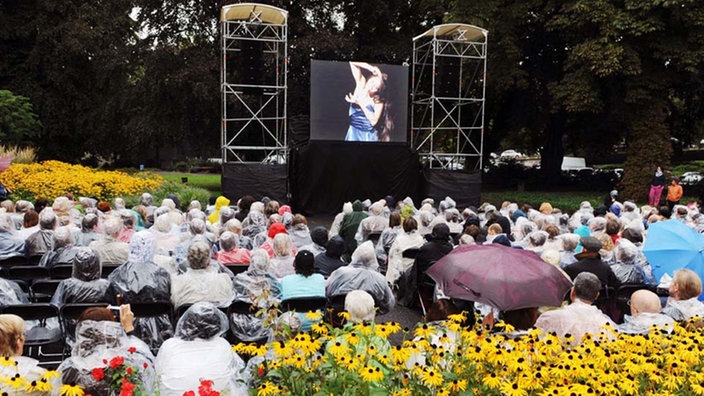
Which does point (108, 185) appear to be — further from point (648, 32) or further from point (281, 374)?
point (648, 32)

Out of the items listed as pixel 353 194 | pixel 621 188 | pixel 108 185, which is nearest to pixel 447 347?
pixel 108 185

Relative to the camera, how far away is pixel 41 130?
1053 inches

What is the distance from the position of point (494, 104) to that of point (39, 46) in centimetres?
1995

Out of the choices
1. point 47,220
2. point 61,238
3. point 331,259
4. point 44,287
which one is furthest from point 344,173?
point 44,287

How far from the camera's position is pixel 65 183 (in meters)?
14.2

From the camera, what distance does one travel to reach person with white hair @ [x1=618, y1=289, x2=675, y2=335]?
4473 mm

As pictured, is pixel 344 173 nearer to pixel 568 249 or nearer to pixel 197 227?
pixel 197 227

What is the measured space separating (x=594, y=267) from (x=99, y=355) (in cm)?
482

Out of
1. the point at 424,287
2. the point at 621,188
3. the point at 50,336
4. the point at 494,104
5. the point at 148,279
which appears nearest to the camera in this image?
the point at 50,336

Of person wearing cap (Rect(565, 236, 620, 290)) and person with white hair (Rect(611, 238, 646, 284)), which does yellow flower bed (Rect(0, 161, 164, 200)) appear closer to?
person wearing cap (Rect(565, 236, 620, 290))

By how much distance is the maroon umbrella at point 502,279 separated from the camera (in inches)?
191

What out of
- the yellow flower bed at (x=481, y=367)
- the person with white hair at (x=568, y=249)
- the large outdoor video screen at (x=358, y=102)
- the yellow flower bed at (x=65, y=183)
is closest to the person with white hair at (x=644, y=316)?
the yellow flower bed at (x=481, y=367)

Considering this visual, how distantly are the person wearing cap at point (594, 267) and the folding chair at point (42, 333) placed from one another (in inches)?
187

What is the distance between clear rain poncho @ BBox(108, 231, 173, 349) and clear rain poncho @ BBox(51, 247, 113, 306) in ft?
0.36
